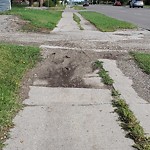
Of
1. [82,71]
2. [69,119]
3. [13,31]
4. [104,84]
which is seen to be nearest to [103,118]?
[69,119]

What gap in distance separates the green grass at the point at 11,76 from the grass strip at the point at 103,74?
61.0 inches

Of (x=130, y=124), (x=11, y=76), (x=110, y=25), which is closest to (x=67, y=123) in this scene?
(x=130, y=124)

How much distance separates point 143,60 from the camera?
404 inches

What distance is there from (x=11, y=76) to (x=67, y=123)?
8.70 ft

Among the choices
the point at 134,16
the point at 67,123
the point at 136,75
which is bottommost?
the point at 134,16

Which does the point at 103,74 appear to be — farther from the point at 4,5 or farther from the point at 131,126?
the point at 4,5

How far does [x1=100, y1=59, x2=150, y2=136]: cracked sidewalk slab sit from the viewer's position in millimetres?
5904

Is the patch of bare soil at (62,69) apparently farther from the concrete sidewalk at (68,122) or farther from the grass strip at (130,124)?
the grass strip at (130,124)

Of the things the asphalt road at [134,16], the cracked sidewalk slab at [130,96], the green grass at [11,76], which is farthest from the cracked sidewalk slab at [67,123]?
the asphalt road at [134,16]

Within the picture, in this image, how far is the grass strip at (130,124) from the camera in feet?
16.1

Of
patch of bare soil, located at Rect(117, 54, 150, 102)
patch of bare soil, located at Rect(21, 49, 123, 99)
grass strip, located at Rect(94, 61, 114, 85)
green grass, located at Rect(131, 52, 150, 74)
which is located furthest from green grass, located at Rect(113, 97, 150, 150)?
green grass, located at Rect(131, 52, 150, 74)

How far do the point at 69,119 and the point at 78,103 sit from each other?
87cm

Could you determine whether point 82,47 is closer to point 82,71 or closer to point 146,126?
→ point 82,71

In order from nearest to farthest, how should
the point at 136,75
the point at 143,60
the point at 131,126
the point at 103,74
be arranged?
the point at 131,126
the point at 103,74
the point at 136,75
the point at 143,60
